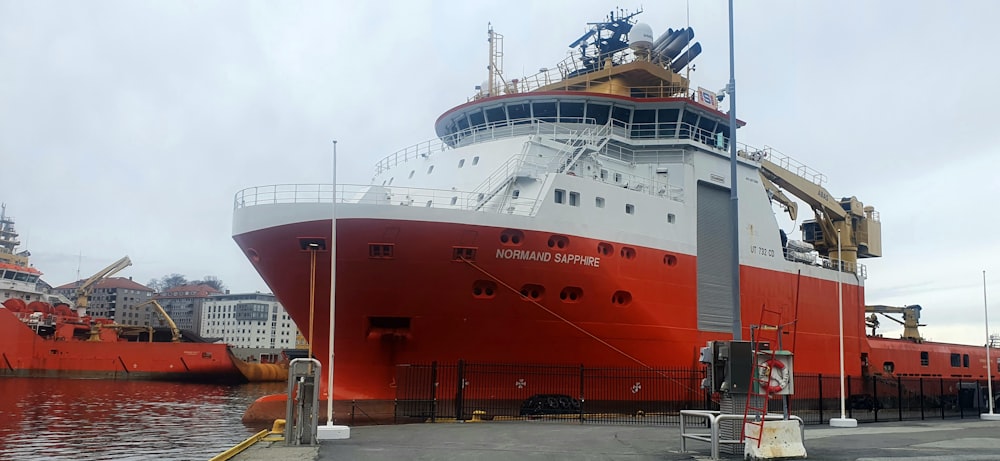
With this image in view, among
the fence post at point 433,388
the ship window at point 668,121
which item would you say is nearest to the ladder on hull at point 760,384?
the fence post at point 433,388

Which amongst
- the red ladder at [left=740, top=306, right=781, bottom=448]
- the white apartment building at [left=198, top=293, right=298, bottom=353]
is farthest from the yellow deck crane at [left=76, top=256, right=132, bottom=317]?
the red ladder at [left=740, top=306, right=781, bottom=448]

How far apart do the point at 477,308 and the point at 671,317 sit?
18.6ft

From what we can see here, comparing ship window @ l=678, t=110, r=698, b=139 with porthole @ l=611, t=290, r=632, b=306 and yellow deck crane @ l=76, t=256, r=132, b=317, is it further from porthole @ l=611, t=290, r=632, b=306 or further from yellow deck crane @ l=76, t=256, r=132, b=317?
yellow deck crane @ l=76, t=256, r=132, b=317

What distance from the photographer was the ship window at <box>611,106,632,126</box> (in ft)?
76.0

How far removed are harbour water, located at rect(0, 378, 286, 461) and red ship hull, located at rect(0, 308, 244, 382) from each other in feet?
32.4

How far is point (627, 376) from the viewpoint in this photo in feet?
64.7

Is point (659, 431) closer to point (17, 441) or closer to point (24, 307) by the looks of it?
point (17, 441)

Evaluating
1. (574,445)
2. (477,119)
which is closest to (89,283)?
(477,119)

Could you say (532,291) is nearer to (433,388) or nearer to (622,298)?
(622,298)

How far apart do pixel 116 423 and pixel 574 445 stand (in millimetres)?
16028

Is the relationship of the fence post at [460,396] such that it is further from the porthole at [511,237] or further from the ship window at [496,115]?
the ship window at [496,115]

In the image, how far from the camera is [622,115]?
76.4 ft

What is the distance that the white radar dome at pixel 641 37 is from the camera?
25547 mm

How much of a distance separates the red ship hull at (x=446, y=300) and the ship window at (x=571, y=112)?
4.83 metres
